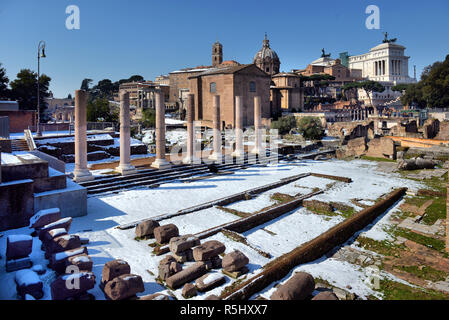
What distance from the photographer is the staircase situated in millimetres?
17812

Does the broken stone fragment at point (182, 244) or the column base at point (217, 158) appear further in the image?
the column base at point (217, 158)

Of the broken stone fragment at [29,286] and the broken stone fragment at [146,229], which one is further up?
the broken stone fragment at [146,229]

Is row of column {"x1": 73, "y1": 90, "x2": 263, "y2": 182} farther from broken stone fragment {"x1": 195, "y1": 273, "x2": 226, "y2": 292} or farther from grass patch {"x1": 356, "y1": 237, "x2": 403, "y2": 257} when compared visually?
grass patch {"x1": 356, "y1": 237, "x2": 403, "y2": 257}

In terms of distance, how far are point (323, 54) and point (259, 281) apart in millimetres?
124058

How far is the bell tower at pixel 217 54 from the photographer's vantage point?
75250 mm

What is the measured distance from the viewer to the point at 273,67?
64438mm

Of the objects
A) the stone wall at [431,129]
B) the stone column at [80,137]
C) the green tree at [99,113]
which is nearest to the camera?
the stone column at [80,137]

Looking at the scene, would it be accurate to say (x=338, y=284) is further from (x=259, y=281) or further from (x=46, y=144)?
(x=46, y=144)

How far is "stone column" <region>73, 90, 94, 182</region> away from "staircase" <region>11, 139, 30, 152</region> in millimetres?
7354

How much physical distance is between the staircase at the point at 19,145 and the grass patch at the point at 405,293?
18.6m

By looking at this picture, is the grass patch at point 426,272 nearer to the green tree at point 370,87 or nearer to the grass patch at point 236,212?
the grass patch at point 236,212

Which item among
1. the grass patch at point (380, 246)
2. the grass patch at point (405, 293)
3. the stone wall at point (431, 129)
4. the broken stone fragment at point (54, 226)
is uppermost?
the stone wall at point (431, 129)

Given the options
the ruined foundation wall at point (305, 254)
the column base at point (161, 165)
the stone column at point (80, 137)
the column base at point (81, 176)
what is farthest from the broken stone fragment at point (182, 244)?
the column base at point (161, 165)

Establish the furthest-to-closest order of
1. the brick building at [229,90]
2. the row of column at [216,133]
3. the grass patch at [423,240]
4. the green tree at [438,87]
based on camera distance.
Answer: the green tree at [438,87] → the brick building at [229,90] → the row of column at [216,133] → the grass patch at [423,240]
